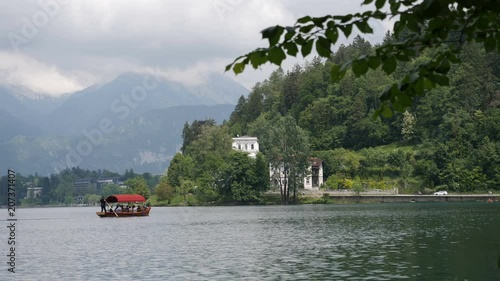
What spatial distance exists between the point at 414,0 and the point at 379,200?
149 metres

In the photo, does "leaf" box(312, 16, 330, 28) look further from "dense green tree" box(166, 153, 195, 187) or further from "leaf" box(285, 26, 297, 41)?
"dense green tree" box(166, 153, 195, 187)

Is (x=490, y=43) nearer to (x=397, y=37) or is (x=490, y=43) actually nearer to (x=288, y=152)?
(x=397, y=37)

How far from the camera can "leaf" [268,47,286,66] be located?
245 inches

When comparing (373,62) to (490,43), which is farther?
(490,43)

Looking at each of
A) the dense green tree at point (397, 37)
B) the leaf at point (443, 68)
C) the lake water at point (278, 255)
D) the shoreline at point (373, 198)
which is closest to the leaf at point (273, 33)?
the dense green tree at point (397, 37)

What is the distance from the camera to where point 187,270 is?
34625 mm

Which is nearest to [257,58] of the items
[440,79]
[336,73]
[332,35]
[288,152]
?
[332,35]

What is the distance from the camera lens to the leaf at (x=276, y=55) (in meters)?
6.23

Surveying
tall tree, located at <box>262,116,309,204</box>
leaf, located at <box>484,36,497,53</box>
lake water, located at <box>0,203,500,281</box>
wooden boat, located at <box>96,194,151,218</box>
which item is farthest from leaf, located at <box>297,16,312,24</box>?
tall tree, located at <box>262,116,309,204</box>

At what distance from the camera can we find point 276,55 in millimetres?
6258

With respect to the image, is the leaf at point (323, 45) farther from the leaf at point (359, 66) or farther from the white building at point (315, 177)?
the white building at point (315, 177)

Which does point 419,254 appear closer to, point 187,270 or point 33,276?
point 187,270

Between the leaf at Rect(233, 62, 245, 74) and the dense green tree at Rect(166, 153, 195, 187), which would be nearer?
the leaf at Rect(233, 62, 245, 74)

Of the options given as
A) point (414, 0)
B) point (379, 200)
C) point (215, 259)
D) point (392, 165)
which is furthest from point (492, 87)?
point (414, 0)
